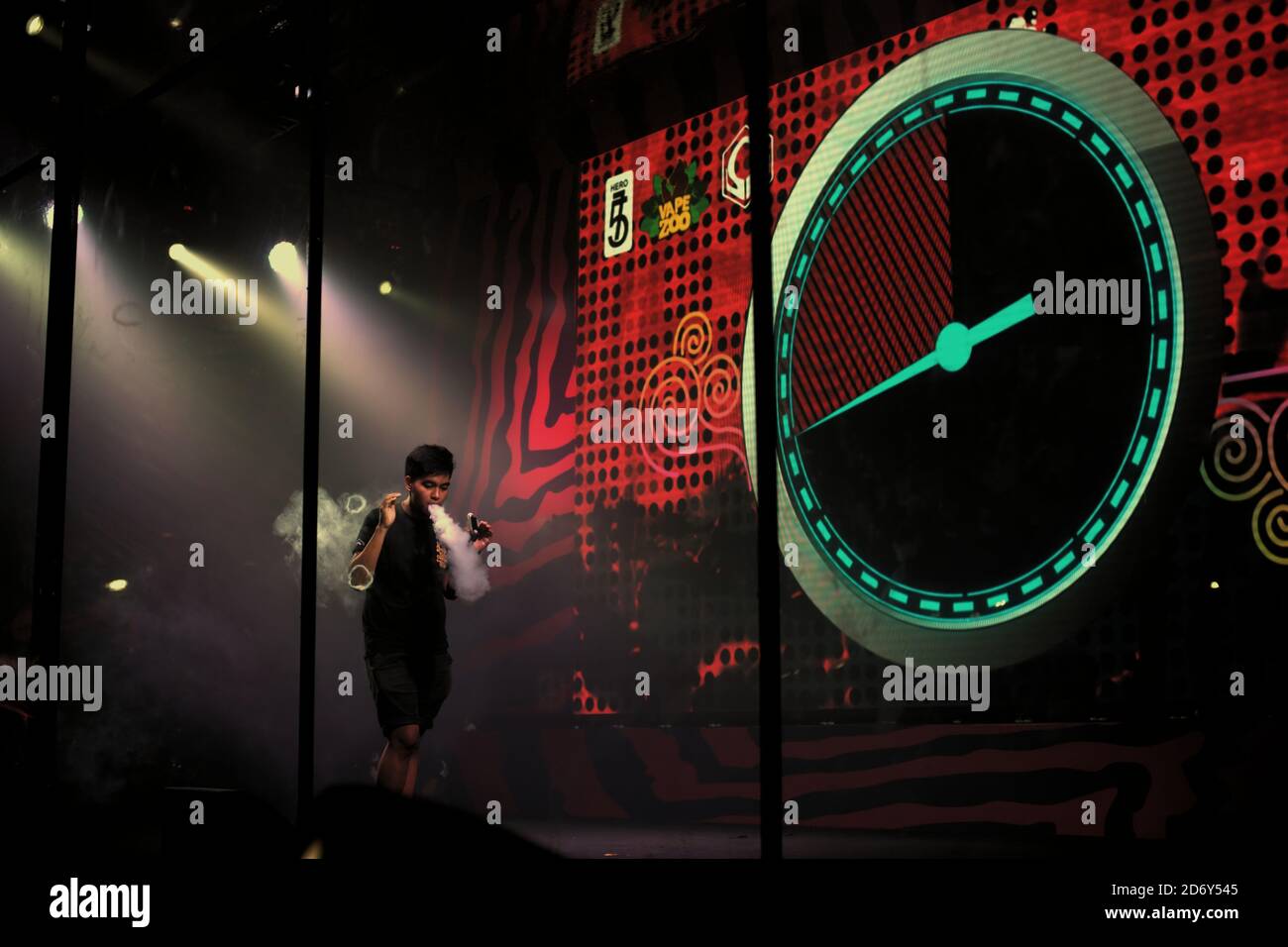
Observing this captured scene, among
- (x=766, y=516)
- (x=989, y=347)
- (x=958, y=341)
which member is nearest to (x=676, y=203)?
(x=958, y=341)

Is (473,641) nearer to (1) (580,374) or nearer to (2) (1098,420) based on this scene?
(1) (580,374)

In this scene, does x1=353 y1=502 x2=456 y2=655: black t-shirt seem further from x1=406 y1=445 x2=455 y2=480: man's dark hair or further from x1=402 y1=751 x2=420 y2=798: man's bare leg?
x1=402 y1=751 x2=420 y2=798: man's bare leg

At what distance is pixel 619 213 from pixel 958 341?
2.23 meters

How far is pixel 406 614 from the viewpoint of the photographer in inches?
175

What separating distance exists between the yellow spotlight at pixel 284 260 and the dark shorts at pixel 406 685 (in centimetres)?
393

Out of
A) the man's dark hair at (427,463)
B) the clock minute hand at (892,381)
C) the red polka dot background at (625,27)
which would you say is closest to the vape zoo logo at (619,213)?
the red polka dot background at (625,27)

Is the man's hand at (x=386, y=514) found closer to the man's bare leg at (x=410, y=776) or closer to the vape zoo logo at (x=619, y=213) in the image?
the man's bare leg at (x=410, y=776)

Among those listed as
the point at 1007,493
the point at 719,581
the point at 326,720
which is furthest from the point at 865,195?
the point at 326,720

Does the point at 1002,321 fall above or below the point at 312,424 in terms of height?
above

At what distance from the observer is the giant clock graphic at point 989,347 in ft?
12.8

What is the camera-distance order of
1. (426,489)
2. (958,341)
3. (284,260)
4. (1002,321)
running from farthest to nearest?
(284,260), (426,489), (958,341), (1002,321)

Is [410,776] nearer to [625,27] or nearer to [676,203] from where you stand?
[676,203]

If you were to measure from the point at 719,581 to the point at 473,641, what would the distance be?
176 cm

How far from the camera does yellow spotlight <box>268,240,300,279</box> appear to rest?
299 inches
